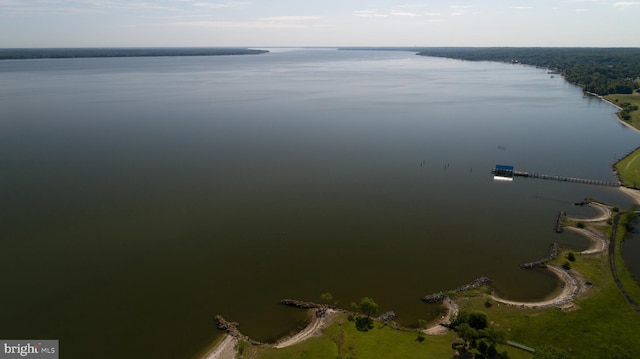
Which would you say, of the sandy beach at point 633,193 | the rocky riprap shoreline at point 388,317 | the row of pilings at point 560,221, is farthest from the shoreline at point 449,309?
the sandy beach at point 633,193

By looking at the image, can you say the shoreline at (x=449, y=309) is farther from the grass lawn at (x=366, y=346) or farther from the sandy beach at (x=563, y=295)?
the grass lawn at (x=366, y=346)

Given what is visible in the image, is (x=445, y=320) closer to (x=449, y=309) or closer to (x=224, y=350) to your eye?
(x=449, y=309)

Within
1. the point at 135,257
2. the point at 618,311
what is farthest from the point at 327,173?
the point at 618,311

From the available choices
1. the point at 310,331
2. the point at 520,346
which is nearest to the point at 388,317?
the point at 310,331

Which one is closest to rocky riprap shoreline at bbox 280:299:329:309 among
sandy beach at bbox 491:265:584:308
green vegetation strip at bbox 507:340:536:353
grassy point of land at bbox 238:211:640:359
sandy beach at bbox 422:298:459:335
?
grassy point of land at bbox 238:211:640:359

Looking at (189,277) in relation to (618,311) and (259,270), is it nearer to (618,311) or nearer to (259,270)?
(259,270)
